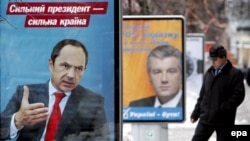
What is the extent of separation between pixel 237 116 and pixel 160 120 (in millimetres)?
1285

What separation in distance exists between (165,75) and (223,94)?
118cm

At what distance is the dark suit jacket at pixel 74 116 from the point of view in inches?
173

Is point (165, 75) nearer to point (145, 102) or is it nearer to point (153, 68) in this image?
point (153, 68)

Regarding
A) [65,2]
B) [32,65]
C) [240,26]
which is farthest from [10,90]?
[240,26]

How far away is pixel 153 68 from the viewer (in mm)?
6789

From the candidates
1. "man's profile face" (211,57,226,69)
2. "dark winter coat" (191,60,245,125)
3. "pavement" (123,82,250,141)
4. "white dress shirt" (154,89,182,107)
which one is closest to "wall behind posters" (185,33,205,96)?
"pavement" (123,82,250,141)

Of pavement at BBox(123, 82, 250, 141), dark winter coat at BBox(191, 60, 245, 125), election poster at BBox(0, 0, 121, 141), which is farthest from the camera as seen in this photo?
pavement at BBox(123, 82, 250, 141)

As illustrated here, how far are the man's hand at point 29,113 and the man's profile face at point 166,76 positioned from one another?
2453 millimetres

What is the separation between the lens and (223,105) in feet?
18.5

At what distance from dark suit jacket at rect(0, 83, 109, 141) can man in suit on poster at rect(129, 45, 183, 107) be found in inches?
92.3

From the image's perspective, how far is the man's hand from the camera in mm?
4410

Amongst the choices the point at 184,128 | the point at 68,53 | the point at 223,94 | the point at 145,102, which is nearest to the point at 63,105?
the point at 68,53

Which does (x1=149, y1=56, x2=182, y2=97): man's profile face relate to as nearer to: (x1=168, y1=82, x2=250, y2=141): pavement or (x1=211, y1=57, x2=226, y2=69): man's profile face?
(x1=168, y1=82, x2=250, y2=141): pavement

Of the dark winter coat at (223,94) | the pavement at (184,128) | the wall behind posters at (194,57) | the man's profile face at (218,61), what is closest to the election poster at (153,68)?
the pavement at (184,128)
